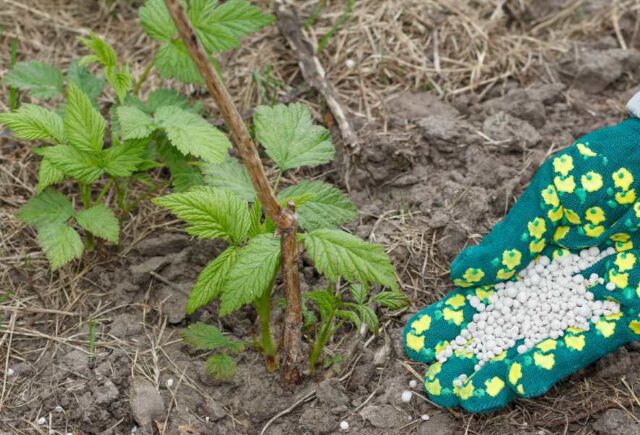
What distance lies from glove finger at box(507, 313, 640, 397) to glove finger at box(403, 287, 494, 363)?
0.20 meters

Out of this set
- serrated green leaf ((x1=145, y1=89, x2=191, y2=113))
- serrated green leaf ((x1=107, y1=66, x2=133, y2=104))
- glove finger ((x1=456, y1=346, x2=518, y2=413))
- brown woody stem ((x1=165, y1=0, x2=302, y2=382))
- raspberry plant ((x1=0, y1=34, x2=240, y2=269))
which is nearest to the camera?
brown woody stem ((x1=165, y1=0, x2=302, y2=382))

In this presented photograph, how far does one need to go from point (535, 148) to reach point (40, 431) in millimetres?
1807

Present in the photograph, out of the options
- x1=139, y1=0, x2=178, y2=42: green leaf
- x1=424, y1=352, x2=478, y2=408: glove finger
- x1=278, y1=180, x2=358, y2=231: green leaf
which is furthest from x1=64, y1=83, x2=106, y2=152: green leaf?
x1=424, y1=352, x2=478, y2=408: glove finger

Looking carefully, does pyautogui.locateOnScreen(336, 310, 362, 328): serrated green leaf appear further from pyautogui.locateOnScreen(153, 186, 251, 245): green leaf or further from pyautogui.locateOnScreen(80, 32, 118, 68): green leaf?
pyautogui.locateOnScreen(80, 32, 118, 68): green leaf

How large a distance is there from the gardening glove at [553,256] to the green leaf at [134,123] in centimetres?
96

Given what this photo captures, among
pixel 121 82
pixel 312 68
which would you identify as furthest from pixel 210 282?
pixel 312 68

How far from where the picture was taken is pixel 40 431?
2.04 m

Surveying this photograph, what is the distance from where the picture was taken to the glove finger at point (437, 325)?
2.17 metres

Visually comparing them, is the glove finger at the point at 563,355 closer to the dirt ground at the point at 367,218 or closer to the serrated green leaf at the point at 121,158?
the dirt ground at the point at 367,218

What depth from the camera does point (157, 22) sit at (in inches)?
97.7

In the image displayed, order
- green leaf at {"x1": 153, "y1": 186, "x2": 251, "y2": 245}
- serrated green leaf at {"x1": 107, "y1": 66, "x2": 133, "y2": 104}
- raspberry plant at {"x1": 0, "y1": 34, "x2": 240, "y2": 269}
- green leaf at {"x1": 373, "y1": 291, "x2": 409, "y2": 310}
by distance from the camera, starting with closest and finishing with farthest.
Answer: green leaf at {"x1": 153, "y1": 186, "x2": 251, "y2": 245}, green leaf at {"x1": 373, "y1": 291, "x2": 409, "y2": 310}, raspberry plant at {"x1": 0, "y1": 34, "x2": 240, "y2": 269}, serrated green leaf at {"x1": 107, "y1": 66, "x2": 133, "y2": 104}

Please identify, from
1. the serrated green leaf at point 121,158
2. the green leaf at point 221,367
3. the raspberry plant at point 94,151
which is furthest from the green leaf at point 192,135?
the green leaf at point 221,367

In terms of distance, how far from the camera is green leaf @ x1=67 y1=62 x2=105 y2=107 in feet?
8.71

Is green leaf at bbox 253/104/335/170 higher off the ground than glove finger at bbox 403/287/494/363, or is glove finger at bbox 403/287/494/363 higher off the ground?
green leaf at bbox 253/104/335/170
